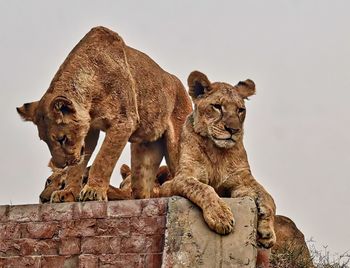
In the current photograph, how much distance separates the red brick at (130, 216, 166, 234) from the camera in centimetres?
823

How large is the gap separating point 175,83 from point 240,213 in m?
3.48

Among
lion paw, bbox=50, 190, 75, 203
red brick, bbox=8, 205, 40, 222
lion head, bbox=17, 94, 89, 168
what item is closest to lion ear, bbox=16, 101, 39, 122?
lion head, bbox=17, 94, 89, 168

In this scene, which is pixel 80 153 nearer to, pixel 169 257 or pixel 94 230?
pixel 94 230

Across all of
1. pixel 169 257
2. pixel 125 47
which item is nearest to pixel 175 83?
pixel 125 47

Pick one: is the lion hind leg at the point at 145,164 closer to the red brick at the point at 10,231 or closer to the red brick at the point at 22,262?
the red brick at the point at 10,231

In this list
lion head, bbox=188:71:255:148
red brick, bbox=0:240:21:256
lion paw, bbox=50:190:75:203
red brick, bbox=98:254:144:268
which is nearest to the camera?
red brick, bbox=98:254:144:268

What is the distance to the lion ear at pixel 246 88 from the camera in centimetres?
900

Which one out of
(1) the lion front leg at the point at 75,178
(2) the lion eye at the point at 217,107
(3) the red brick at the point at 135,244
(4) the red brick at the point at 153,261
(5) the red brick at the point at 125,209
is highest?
(2) the lion eye at the point at 217,107

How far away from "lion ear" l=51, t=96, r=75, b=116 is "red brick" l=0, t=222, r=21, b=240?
4.43ft

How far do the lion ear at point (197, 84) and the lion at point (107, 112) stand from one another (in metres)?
1.03

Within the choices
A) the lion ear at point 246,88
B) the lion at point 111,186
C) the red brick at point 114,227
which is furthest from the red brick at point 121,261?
the lion ear at point 246,88

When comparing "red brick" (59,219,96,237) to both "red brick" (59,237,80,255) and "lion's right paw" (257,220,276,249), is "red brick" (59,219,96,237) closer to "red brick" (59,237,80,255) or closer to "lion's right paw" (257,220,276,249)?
"red brick" (59,237,80,255)

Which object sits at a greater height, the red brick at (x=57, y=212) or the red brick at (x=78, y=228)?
the red brick at (x=57, y=212)

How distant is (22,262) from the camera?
347 inches
